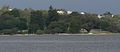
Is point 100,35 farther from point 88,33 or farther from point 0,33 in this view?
point 0,33

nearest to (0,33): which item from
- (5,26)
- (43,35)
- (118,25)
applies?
(5,26)

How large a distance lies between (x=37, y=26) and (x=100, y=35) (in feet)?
31.2

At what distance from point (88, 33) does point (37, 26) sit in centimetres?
774

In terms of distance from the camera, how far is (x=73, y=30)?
7519cm

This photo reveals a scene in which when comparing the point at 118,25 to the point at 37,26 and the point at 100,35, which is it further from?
the point at 37,26

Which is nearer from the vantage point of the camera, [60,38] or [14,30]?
[14,30]

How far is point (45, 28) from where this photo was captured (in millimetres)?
73938

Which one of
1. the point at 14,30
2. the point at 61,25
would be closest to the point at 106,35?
the point at 61,25

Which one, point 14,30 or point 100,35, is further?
point 100,35

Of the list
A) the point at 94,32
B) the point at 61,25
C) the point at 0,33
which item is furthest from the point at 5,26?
the point at 94,32

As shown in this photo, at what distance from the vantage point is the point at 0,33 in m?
74.4

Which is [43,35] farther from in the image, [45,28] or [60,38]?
[60,38]

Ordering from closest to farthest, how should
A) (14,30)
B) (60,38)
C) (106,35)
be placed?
(14,30)
(106,35)
(60,38)

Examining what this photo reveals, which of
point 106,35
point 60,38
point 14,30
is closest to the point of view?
point 14,30
